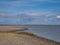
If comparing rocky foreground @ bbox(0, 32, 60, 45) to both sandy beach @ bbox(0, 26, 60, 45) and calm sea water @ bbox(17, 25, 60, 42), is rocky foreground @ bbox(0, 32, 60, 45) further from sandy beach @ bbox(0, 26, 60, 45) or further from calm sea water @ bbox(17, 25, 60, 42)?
calm sea water @ bbox(17, 25, 60, 42)

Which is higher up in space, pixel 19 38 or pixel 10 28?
pixel 10 28

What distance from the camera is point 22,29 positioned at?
9.80 ft

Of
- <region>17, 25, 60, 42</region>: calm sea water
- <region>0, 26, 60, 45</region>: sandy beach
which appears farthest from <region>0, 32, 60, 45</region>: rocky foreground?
<region>17, 25, 60, 42</region>: calm sea water

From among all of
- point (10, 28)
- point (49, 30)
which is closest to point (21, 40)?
point (10, 28)

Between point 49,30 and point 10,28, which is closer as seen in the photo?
point 10,28

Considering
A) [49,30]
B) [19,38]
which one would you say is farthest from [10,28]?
[49,30]

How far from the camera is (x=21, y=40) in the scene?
2.84m

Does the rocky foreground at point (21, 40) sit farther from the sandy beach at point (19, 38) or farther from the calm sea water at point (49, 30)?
the calm sea water at point (49, 30)

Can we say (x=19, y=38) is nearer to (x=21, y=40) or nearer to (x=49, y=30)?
(x=21, y=40)

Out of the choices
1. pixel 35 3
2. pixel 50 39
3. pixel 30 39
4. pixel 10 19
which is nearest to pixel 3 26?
pixel 10 19

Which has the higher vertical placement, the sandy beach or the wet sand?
the wet sand

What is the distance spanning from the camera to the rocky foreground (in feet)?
9.25

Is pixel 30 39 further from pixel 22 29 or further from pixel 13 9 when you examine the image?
pixel 13 9

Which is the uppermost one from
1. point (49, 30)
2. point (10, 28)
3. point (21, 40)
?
point (10, 28)
